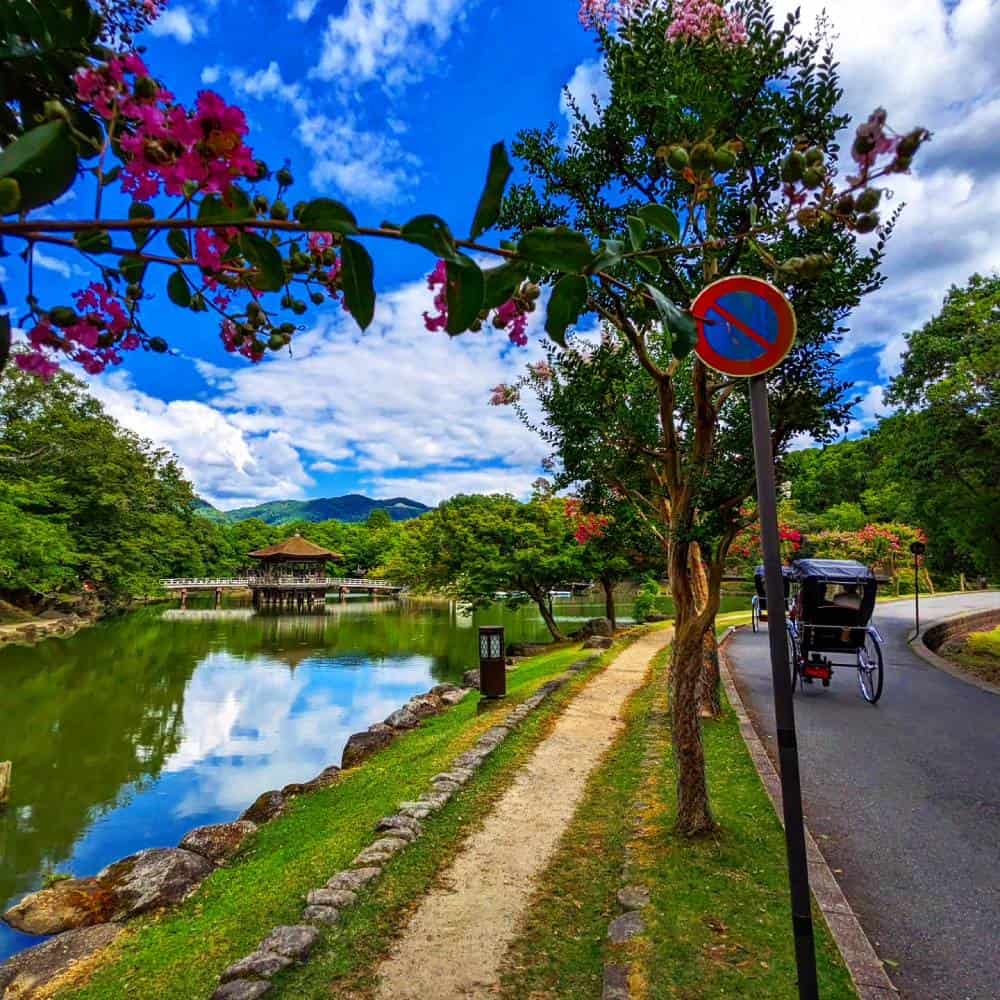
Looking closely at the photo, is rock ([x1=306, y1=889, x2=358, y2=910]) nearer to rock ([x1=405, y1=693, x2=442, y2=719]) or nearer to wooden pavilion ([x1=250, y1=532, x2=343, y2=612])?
rock ([x1=405, y1=693, x2=442, y2=719])

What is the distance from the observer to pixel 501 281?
995 millimetres

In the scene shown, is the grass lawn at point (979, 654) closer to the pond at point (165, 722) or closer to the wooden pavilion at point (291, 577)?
the pond at point (165, 722)

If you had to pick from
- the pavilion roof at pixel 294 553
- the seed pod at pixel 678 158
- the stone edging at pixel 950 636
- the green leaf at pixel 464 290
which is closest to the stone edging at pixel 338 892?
the green leaf at pixel 464 290

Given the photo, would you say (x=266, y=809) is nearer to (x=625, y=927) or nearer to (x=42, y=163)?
(x=625, y=927)

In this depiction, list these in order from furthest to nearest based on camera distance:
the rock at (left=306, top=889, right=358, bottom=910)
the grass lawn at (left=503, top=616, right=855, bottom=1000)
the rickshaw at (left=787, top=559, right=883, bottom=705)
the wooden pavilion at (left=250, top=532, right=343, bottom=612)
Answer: the wooden pavilion at (left=250, top=532, right=343, bottom=612) → the rickshaw at (left=787, top=559, right=883, bottom=705) → the rock at (left=306, top=889, right=358, bottom=910) → the grass lawn at (left=503, top=616, right=855, bottom=1000)

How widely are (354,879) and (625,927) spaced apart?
1.50 meters

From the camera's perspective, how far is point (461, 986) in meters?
2.75

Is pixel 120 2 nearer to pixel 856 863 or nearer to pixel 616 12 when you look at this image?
pixel 616 12

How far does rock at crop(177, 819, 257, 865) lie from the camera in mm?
5301

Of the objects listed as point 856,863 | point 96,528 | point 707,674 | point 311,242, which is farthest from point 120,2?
point 96,528

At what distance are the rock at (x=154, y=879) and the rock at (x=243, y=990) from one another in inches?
83.3

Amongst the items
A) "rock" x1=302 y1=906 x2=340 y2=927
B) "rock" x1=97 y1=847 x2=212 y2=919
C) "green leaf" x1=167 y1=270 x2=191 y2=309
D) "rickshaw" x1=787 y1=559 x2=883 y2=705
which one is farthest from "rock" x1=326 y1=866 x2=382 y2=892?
"rickshaw" x1=787 y1=559 x2=883 y2=705

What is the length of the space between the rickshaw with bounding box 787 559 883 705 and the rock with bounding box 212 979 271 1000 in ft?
23.9

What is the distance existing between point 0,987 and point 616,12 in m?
6.48
